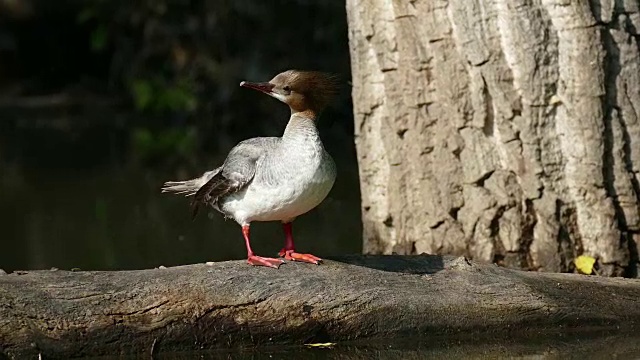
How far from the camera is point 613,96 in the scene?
18.9ft

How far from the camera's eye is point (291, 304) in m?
4.87

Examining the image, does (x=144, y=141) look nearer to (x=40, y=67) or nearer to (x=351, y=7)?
(x=40, y=67)

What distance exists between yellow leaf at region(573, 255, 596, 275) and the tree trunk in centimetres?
4

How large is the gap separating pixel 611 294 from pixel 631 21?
4.87ft

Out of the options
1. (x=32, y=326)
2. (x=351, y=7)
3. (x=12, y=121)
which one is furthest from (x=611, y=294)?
(x=12, y=121)

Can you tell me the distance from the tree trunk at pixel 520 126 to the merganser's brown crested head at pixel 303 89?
0.90m

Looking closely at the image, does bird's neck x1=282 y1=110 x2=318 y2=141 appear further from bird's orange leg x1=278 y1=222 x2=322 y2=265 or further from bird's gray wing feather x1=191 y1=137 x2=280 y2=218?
bird's orange leg x1=278 y1=222 x2=322 y2=265

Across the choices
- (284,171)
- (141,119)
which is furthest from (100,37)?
(284,171)

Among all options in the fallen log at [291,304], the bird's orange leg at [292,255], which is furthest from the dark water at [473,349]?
the bird's orange leg at [292,255]

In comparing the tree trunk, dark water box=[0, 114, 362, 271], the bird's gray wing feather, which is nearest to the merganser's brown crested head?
the bird's gray wing feather

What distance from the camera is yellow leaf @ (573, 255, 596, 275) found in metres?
5.75

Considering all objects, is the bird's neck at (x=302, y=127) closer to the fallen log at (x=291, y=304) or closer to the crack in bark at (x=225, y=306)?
the fallen log at (x=291, y=304)

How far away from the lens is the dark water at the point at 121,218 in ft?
25.1

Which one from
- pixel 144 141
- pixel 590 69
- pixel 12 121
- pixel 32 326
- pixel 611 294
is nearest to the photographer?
pixel 32 326
